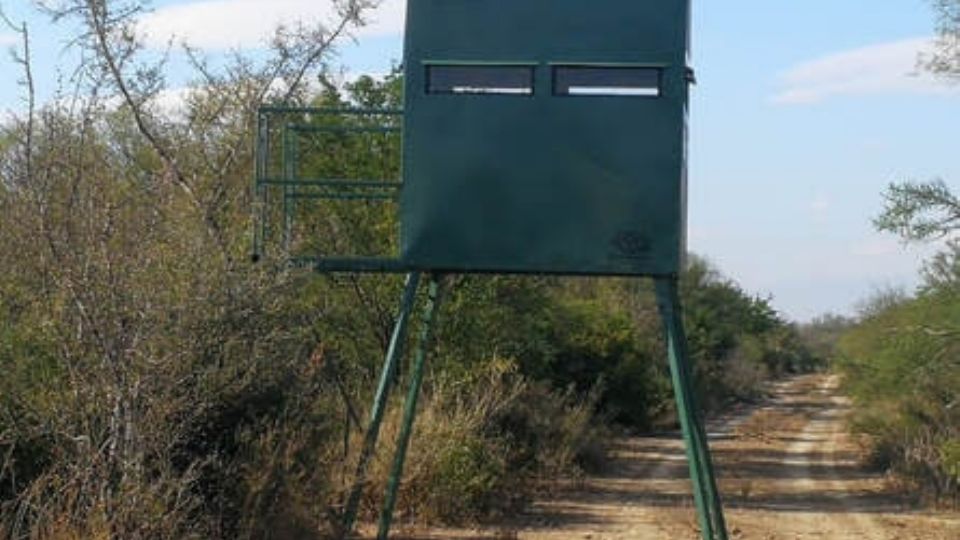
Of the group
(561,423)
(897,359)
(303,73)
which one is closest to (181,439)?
(303,73)

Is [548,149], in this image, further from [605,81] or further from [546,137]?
[605,81]

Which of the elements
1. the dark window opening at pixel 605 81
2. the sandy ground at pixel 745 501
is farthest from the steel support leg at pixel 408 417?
the sandy ground at pixel 745 501

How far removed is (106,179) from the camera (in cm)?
1288

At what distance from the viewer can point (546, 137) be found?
14688 millimetres

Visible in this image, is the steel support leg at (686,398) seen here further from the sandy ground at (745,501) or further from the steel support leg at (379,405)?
the sandy ground at (745,501)

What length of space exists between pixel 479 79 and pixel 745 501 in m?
14.6

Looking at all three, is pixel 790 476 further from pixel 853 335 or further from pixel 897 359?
pixel 853 335

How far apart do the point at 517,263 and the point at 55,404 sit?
14.1ft

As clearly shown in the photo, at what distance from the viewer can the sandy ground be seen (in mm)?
21969

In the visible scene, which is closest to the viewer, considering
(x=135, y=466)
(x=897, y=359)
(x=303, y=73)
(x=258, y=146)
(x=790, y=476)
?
(x=135, y=466)

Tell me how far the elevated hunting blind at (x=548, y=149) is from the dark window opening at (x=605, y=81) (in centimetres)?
1

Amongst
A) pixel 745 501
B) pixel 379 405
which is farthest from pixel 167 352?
pixel 745 501

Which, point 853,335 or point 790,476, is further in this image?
point 853,335

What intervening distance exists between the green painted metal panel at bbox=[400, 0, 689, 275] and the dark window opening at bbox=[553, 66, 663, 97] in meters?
0.01
